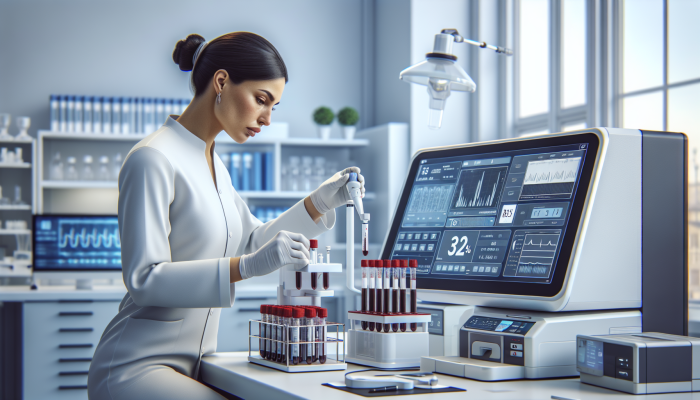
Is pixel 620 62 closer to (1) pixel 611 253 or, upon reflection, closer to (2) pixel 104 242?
(1) pixel 611 253

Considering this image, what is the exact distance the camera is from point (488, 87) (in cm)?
442

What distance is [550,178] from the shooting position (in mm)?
1441

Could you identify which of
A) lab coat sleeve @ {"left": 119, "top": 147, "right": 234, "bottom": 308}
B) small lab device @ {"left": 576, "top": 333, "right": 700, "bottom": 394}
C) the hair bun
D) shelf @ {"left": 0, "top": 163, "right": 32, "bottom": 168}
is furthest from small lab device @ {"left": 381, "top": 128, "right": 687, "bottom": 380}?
shelf @ {"left": 0, "top": 163, "right": 32, "bottom": 168}

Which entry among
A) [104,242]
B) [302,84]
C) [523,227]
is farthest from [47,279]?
[523,227]

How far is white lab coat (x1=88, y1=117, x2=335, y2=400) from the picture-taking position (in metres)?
1.34

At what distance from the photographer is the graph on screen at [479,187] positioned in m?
1.56

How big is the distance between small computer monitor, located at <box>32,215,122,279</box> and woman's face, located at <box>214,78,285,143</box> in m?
2.74

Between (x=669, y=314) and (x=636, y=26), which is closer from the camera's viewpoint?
(x=669, y=314)

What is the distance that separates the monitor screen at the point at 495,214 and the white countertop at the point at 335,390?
0.20 metres

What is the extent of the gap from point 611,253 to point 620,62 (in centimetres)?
233

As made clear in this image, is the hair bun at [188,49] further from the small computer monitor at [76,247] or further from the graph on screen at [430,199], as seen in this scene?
the small computer monitor at [76,247]

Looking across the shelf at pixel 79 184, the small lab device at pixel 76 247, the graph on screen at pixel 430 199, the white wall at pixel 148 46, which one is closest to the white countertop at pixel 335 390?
the graph on screen at pixel 430 199

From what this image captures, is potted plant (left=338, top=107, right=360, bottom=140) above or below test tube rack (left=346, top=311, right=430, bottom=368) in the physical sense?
above

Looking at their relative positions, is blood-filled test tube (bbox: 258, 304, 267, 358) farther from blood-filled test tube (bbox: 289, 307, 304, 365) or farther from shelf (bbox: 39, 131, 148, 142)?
shelf (bbox: 39, 131, 148, 142)
